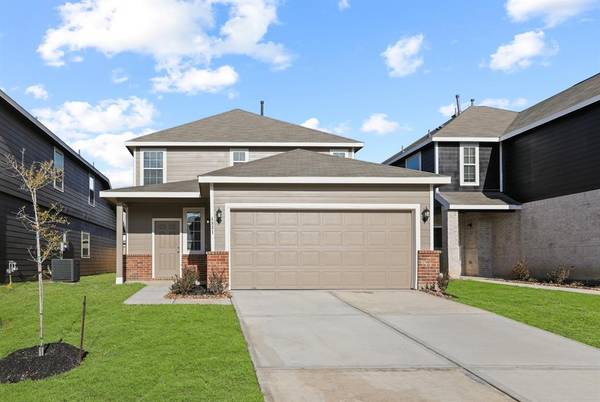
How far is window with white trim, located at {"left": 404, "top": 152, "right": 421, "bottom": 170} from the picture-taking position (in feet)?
73.5

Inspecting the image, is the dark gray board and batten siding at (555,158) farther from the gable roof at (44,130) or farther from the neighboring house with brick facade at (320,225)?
the gable roof at (44,130)

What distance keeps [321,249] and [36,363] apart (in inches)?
318

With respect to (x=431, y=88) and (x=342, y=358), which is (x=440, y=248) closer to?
(x=431, y=88)

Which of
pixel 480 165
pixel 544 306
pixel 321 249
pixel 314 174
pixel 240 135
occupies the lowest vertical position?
pixel 544 306

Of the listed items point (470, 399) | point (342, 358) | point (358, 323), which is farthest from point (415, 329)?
point (470, 399)

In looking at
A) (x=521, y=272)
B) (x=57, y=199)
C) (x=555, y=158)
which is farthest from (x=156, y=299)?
(x=555, y=158)

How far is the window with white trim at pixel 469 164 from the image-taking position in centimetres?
2048

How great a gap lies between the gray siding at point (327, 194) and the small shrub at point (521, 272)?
271 inches

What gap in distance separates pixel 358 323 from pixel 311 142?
11.7 m

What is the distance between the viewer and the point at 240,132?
784 inches

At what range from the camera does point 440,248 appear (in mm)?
20547

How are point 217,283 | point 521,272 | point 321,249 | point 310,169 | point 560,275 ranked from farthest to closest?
point 521,272 → point 560,275 → point 310,169 → point 321,249 → point 217,283

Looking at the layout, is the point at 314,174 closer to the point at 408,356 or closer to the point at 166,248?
the point at 166,248

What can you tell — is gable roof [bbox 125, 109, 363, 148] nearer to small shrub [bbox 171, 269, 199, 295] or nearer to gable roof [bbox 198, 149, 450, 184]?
gable roof [bbox 198, 149, 450, 184]
